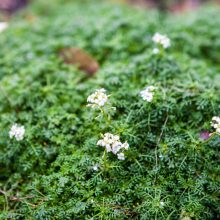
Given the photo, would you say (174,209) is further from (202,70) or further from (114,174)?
(202,70)

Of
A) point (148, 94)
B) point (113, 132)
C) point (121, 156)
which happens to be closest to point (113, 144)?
point (121, 156)

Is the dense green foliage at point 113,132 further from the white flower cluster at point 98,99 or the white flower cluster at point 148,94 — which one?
the white flower cluster at point 98,99

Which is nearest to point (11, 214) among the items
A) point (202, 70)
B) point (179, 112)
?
point (179, 112)

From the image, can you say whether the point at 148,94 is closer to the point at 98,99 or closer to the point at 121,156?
the point at 98,99

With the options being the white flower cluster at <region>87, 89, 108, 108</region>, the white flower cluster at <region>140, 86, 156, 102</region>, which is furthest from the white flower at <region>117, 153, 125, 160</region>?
the white flower cluster at <region>140, 86, 156, 102</region>

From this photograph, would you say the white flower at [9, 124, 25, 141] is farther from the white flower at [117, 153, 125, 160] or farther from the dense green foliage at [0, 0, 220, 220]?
the white flower at [117, 153, 125, 160]

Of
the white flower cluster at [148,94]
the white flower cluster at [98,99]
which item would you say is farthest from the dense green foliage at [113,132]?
the white flower cluster at [98,99]
